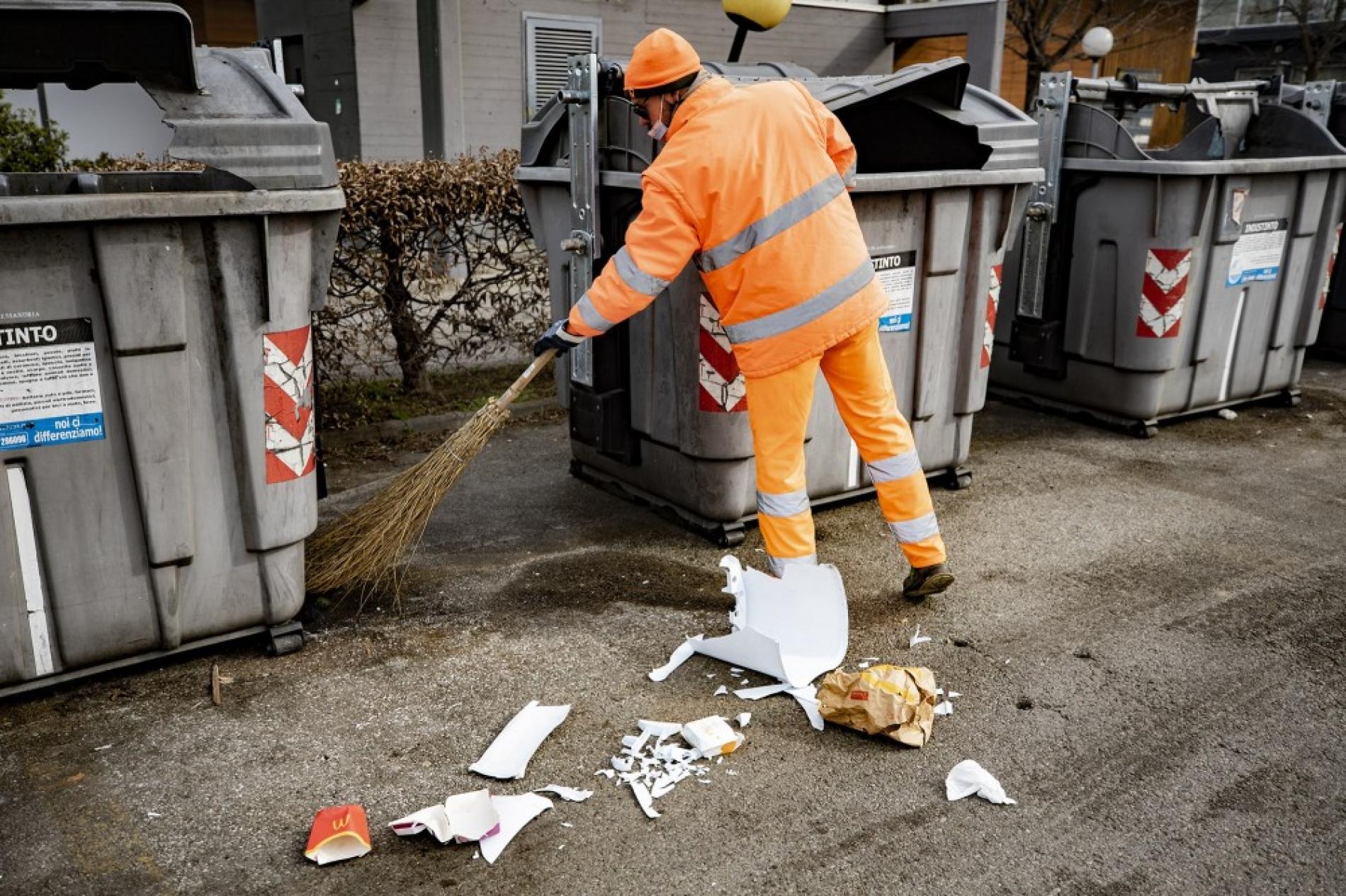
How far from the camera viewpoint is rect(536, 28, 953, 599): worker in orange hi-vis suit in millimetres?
3184

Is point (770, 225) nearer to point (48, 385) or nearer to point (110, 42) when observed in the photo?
point (110, 42)

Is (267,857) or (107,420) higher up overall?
(107,420)

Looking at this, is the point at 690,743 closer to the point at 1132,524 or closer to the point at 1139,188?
the point at 1132,524

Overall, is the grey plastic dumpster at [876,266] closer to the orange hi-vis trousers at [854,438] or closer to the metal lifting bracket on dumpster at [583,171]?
the metal lifting bracket on dumpster at [583,171]

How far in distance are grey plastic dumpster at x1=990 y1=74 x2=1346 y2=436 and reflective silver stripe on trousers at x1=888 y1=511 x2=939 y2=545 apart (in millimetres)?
2471

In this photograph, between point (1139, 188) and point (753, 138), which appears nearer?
point (753, 138)

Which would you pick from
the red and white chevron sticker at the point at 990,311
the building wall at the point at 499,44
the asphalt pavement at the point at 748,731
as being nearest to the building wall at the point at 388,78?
the building wall at the point at 499,44

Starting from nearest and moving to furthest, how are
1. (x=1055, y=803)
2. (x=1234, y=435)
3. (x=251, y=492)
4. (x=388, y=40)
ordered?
(x=1055, y=803) < (x=251, y=492) < (x=1234, y=435) < (x=388, y=40)

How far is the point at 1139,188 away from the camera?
5.31 meters

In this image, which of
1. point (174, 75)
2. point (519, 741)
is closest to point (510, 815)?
point (519, 741)

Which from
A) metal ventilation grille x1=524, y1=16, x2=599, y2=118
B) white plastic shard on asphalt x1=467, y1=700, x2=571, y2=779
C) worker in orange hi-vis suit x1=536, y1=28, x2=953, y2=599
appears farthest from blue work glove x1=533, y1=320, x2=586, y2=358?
metal ventilation grille x1=524, y1=16, x2=599, y2=118

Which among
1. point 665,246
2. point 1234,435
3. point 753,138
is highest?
point 753,138

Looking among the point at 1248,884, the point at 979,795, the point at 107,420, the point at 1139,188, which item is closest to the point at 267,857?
the point at 107,420

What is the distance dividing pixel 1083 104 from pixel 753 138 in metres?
3.06
